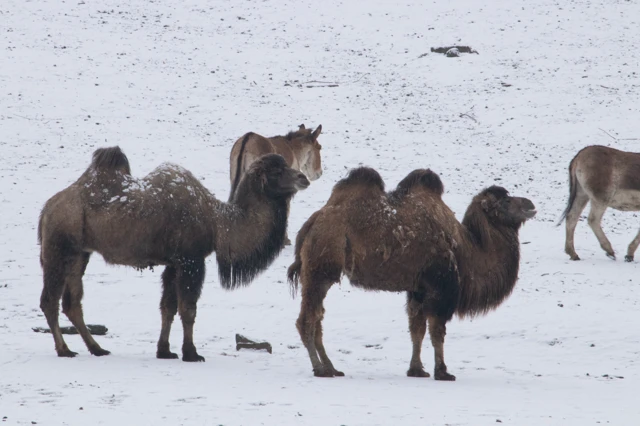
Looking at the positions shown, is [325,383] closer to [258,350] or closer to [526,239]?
[258,350]

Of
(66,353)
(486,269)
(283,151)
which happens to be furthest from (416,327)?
(283,151)

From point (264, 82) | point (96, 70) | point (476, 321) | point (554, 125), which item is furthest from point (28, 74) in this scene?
point (476, 321)

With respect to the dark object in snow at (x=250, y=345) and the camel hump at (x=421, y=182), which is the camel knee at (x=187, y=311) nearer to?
the dark object in snow at (x=250, y=345)

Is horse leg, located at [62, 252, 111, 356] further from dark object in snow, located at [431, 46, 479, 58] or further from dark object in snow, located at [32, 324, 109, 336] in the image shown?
dark object in snow, located at [431, 46, 479, 58]

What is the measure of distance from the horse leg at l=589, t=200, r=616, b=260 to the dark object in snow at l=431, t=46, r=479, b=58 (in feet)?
59.2

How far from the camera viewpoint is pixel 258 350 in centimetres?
1010

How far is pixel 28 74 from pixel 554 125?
54.6ft

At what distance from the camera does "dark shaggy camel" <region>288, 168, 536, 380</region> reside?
28.3 ft

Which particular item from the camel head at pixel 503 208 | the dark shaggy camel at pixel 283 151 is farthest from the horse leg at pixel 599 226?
the camel head at pixel 503 208

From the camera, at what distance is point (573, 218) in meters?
15.9

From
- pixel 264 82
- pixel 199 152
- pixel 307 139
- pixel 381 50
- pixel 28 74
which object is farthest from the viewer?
pixel 381 50

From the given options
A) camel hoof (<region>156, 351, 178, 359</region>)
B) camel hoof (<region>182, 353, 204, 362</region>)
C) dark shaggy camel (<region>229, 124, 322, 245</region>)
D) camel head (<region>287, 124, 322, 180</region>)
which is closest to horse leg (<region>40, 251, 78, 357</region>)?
camel hoof (<region>156, 351, 178, 359</region>)

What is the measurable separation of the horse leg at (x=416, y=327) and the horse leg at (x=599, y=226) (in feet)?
24.3

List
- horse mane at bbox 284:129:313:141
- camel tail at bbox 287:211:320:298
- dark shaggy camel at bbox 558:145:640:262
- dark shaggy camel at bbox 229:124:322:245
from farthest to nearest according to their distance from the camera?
horse mane at bbox 284:129:313:141
dark shaggy camel at bbox 229:124:322:245
dark shaggy camel at bbox 558:145:640:262
camel tail at bbox 287:211:320:298
